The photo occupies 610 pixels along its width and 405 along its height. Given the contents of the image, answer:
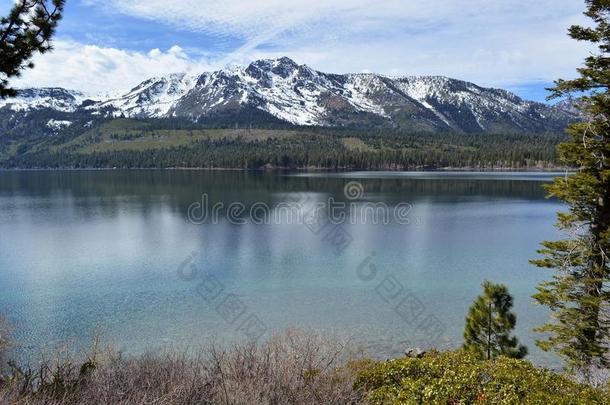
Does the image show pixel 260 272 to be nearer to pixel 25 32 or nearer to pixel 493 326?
pixel 493 326

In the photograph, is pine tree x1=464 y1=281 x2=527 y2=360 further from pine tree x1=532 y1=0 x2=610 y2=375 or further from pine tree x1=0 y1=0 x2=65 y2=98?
pine tree x1=0 y1=0 x2=65 y2=98

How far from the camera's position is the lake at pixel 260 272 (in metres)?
31.9

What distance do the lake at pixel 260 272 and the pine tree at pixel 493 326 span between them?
16.0 ft

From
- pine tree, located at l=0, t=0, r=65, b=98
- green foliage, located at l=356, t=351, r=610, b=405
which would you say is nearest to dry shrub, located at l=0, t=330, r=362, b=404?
green foliage, located at l=356, t=351, r=610, b=405

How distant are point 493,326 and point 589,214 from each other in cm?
737

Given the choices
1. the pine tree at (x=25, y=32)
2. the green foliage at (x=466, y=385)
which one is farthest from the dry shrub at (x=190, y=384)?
the pine tree at (x=25, y=32)

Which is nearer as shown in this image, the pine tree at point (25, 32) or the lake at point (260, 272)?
the pine tree at point (25, 32)

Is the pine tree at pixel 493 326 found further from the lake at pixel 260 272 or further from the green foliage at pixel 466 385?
the green foliage at pixel 466 385

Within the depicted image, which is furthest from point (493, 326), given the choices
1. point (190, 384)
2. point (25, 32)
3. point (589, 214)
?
point (25, 32)

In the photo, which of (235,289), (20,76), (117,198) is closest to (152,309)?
(235,289)

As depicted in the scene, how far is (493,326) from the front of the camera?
24.0 m

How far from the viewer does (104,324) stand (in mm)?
32750

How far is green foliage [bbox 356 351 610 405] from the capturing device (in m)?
14.6

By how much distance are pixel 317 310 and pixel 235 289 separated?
29.8 feet
